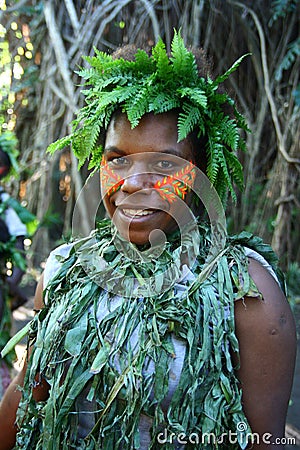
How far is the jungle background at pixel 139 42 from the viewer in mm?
3924

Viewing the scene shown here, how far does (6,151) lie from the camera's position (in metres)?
2.58

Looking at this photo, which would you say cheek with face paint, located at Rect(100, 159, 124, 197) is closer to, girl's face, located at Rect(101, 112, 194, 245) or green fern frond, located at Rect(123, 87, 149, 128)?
girl's face, located at Rect(101, 112, 194, 245)

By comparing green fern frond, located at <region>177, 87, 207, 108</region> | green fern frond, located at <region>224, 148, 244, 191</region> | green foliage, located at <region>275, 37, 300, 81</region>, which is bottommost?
green fern frond, located at <region>224, 148, 244, 191</region>

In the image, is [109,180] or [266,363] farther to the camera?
[109,180]

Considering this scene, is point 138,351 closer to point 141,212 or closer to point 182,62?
point 141,212

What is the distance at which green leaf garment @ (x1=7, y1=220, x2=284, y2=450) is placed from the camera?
96 cm

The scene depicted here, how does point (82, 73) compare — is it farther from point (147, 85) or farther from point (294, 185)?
point (294, 185)

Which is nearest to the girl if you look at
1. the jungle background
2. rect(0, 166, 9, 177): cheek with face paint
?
rect(0, 166, 9, 177): cheek with face paint

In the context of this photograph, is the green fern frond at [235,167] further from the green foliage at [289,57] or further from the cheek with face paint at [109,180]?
the green foliage at [289,57]

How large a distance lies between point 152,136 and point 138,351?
0.42 metres
